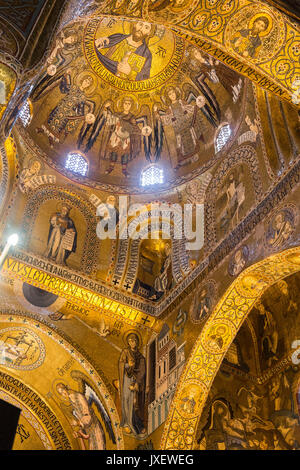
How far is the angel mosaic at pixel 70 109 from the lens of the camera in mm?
14062

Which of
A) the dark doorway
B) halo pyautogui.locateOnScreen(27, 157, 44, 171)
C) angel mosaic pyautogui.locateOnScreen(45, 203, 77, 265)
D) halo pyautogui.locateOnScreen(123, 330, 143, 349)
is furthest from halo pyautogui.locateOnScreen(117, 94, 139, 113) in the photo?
the dark doorway

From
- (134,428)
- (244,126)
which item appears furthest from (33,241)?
(244,126)

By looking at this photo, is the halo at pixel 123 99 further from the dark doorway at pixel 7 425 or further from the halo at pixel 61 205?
the dark doorway at pixel 7 425

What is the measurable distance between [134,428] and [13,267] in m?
4.50

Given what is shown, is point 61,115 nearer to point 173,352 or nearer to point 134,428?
point 173,352

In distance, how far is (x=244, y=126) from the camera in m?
11.7

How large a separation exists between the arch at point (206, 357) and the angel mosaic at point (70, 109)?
682 centimetres

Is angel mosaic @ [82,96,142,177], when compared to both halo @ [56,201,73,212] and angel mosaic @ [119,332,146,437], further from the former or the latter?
angel mosaic @ [119,332,146,437]

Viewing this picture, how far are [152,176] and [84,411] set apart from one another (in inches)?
259

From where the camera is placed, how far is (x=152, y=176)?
14523mm

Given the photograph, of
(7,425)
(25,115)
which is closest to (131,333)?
(25,115)

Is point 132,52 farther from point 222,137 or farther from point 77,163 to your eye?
point 222,137

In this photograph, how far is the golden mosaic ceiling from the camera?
13.5 metres

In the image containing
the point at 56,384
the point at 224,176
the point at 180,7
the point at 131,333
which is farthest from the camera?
the point at 131,333
